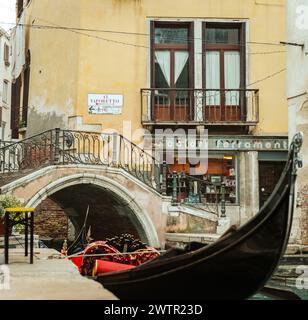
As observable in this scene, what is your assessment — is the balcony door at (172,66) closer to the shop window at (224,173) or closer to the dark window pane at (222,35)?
the dark window pane at (222,35)

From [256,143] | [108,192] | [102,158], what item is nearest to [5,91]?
[102,158]

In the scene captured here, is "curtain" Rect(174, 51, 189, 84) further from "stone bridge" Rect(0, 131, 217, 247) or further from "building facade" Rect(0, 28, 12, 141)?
"building facade" Rect(0, 28, 12, 141)

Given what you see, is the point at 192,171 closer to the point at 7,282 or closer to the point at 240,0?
the point at 240,0

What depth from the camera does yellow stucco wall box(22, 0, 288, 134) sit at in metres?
12.9

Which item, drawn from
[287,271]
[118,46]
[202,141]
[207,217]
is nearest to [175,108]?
[202,141]

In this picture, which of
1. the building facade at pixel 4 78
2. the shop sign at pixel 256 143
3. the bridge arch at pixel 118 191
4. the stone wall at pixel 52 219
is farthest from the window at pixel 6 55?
the bridge arch at pixel 118 191

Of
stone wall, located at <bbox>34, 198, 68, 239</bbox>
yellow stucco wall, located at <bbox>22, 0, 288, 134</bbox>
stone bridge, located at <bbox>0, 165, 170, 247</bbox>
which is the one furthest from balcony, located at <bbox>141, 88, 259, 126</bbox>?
stone wall, located at <bbox>34, 198, 68, 239</bbox>

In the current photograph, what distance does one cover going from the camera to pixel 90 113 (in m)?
12.8

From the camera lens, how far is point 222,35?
13406 millimetres

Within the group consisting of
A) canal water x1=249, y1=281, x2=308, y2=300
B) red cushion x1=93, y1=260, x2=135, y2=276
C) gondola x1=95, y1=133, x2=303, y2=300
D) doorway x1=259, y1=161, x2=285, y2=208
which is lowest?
canal water x1=249, y1=281, x2=308, y2=300

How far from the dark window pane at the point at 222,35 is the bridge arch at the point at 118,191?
14.4 feet

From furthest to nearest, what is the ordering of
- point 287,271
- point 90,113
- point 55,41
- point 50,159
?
point 55,41
point 90,113
point 50,159
point 287,271

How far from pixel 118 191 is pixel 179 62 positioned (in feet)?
12.4

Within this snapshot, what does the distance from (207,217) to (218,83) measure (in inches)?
138
